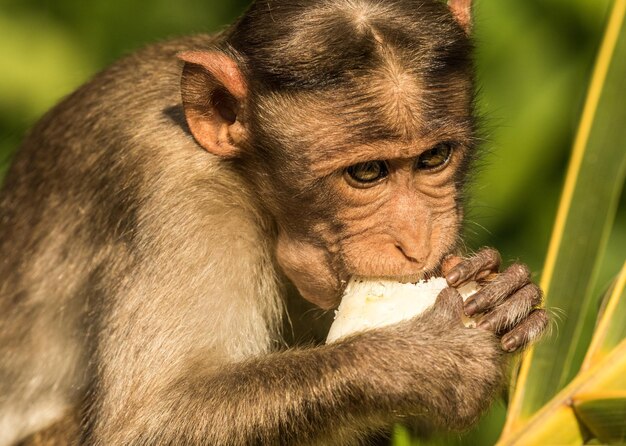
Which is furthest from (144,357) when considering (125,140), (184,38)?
(184,38)

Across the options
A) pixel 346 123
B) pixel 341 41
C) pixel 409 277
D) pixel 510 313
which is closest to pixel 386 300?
pixel 409 277

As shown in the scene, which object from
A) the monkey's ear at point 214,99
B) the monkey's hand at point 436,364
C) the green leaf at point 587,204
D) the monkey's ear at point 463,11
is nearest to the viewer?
the monkey's hand at point 436,364

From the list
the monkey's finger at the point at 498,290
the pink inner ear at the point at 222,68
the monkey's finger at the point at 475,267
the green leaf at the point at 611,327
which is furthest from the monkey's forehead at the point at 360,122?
the green leaf at the point at 611,327

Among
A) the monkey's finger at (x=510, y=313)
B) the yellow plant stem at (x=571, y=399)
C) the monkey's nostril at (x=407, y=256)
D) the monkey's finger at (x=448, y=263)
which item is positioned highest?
the monkey's nostril at (x=407, y=256)

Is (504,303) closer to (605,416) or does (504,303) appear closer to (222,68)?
(605,416)

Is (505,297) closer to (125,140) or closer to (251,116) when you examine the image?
(251,116)

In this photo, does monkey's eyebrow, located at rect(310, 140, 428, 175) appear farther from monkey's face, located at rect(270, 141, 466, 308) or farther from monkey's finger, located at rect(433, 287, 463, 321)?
monkey's finger, located at rect(433, 287, 463, 321)

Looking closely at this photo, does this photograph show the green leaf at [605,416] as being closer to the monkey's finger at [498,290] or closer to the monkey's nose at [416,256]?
the monkey's finger at [498,290]
